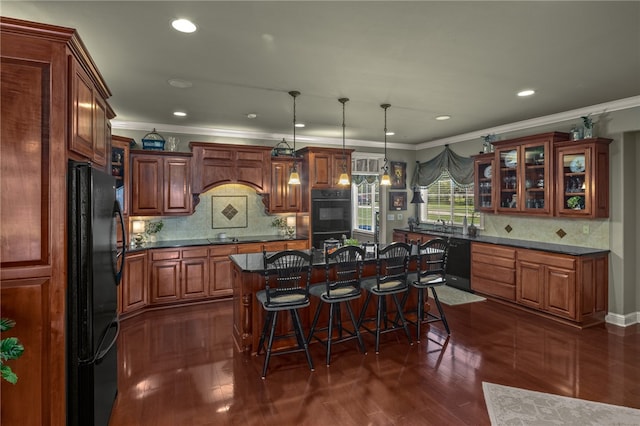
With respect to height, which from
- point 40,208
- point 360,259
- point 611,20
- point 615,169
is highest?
point 611,20

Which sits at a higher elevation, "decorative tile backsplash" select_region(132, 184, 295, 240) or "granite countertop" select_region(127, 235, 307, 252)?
"decorative tile backsplash" select_region(132, 184, 295, 240)

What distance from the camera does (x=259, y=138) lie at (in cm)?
624

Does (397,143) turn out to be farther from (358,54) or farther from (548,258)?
(358,54)

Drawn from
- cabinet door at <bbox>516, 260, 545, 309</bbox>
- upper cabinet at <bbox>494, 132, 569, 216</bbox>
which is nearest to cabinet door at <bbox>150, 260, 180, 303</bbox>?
cabinet door at <bbox>516, 260, 545, 309</bbox>

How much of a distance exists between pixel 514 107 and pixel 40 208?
507cm

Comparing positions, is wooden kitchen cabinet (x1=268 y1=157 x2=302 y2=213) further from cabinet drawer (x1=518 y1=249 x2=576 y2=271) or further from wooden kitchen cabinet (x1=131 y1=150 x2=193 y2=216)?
cabinet drawer (x1=518 y1=249 x2=576 y2=271)

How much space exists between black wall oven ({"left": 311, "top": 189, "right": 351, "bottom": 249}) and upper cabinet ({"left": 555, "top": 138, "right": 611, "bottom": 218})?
3.20m

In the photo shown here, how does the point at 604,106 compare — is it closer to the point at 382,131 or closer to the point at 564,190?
the point at 564,190

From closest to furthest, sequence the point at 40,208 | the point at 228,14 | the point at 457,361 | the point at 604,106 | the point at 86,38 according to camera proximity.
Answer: the point at 40,208
the point at 228,14
the point at 86,38
the point at 457,361
the point at 604,106

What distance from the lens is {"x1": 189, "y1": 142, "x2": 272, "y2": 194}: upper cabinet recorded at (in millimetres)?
5453

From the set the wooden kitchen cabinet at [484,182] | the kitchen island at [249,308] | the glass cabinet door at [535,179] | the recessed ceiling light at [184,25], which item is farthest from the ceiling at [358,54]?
the kitchen island at [249,308]

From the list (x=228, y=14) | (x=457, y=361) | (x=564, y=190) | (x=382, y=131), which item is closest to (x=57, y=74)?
(x=228, y=14)

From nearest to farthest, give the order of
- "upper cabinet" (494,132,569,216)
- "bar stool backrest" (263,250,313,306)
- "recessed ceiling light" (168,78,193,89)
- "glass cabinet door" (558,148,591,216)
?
"bar stool backrest" (263,250,313,306) → "recessed ceiling light" (168,78,193,89) → "glass cabinet door" (558,148,591,216) → "upper cabinet" (494,132,569,216)

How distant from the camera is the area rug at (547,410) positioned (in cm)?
245
